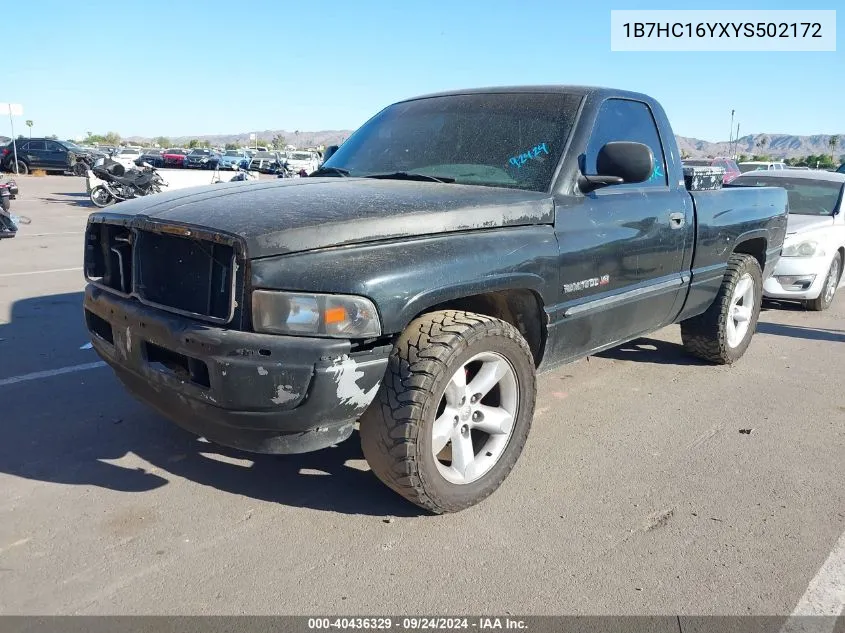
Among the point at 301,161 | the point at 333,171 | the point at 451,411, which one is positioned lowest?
the point at 451,411

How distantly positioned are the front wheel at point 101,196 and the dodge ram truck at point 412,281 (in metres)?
15.3

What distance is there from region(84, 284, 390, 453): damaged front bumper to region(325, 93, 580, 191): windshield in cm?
141

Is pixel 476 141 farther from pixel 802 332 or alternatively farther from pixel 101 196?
pixel 101 196

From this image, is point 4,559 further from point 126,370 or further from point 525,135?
point 525,135

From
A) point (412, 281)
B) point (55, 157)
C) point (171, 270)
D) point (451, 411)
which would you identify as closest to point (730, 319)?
point (451, 411)

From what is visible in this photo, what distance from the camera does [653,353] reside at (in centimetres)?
586

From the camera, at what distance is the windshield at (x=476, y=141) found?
3.63 meters

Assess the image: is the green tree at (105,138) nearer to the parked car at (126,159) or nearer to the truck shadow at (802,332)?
the parked car at (126,159)

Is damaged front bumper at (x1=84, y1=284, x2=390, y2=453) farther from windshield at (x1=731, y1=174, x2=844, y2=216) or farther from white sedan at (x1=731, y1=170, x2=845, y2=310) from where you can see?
windshield at (x1=731, y1=174, x2=844, y2=216)

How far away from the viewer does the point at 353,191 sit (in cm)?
328

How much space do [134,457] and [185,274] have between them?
1312mm

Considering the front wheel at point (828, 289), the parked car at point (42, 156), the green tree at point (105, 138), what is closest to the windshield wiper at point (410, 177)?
the front wheel at point (828, 289)

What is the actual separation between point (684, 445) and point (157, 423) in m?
3.02

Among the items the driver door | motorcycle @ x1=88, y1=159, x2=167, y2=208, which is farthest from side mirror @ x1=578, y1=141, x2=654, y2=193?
the driver door
